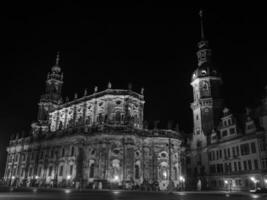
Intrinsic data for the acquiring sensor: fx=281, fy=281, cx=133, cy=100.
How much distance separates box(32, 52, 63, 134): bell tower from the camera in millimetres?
85681

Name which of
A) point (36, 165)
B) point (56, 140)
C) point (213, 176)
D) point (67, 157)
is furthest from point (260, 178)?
point (36, 165)

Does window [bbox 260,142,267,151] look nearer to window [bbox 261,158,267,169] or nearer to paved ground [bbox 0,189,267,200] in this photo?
window [bbox 261,158,267,169]

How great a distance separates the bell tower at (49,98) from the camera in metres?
85.7

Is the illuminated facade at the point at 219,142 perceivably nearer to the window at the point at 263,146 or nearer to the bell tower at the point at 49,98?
the window at the point at 263,146

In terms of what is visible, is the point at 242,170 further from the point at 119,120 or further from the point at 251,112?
the point at 119,120

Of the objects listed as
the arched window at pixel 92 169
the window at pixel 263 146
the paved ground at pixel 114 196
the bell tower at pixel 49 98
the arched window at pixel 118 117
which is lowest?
the paved ground at pixel 114 196

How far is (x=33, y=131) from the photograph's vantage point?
8675 cm

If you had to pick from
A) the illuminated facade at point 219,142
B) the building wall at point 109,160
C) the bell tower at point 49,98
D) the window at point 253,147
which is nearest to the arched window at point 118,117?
the building wall at point 109,160

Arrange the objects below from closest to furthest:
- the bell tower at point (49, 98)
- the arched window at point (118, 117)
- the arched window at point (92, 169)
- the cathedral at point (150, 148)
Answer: the cathedral at point (150, 148) < the arched window at point (92, 169) < the arched window at point (118, 117) < the bell tower at point (49, 98)

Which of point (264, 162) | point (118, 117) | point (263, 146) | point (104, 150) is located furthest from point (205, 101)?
point (104, 150)

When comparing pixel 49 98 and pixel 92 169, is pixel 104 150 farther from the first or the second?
pixel 49 98

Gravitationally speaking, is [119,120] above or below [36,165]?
above

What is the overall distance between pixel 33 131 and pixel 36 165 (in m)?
17.2

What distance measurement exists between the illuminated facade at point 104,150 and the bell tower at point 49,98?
8628 mm
